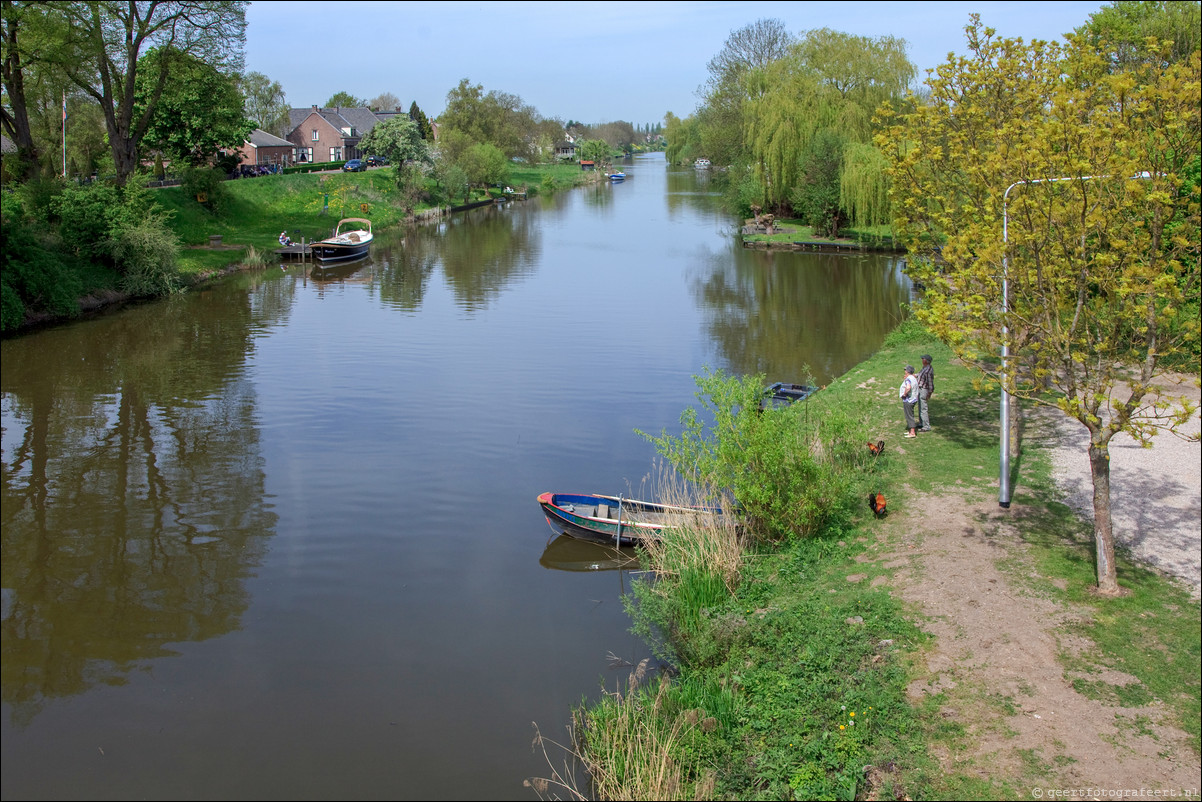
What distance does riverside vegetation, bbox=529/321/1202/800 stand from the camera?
28.6ft

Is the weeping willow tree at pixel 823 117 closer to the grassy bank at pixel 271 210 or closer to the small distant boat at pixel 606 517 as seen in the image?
the grassy bank at pixel 271 210

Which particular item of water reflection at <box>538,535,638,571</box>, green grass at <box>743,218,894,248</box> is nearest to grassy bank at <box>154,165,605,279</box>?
green grass at <box>743,218,894,248</box>

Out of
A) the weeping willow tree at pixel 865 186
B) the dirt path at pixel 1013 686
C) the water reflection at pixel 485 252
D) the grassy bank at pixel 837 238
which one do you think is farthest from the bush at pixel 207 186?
the dirt path at pixel 1013 686

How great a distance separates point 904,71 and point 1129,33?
15.1 meters

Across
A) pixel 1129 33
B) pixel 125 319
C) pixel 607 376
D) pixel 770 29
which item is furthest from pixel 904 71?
pixel 125 319

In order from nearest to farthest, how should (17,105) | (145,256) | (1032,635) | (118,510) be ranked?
(1032,635), (118,510), (145,256), (17,105)

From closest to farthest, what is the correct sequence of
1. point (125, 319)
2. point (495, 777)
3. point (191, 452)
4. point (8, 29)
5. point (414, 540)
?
point (495, 777) → point (414, 540) → point (191, 452) → point (125, 319) → point (8, 29)

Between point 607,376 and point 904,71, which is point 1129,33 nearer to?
point 904,71

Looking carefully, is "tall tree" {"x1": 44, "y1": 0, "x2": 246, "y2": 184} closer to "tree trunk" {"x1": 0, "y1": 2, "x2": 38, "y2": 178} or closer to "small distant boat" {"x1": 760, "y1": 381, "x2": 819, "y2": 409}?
"tree trunk" {"x1": 0, "y1": 2, "x2": 38, "y2": 178}

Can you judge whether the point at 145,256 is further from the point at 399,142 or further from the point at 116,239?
the point at 399,142

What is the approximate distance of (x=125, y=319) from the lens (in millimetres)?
33438

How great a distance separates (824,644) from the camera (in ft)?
35.1

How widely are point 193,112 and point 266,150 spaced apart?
2754 cm

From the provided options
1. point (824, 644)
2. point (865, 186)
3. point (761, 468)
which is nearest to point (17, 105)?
point (865, 186)
